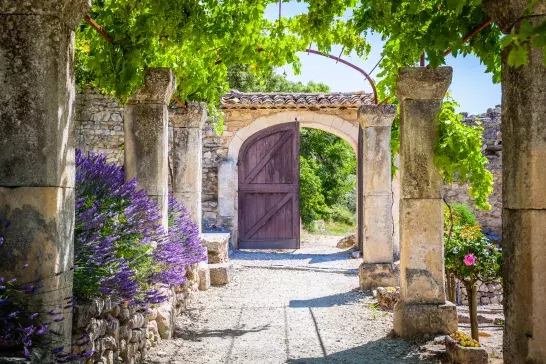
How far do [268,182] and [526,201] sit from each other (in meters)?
9.42

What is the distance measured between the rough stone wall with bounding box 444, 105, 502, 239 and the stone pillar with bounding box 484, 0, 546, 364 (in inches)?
397

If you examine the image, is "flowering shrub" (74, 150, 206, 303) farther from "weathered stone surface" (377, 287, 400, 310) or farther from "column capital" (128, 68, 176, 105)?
"weathered stone surface" (377, 287, 400, 310)

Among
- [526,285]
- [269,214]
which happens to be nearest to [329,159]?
[269,214]

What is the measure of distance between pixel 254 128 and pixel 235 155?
686mm

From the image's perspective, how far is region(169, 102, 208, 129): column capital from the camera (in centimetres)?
691

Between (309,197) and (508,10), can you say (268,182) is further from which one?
(508,10)

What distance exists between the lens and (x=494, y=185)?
1221 centimetres

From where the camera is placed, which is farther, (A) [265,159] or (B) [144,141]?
(A) [265,159]

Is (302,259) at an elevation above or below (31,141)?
below

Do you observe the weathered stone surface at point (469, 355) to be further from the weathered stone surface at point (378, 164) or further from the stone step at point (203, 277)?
the stone step at point (203, 277)

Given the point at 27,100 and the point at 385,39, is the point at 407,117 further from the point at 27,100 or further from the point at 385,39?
the point at 27,100

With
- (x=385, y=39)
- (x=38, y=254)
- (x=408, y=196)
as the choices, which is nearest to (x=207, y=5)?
(x=385, y=39)

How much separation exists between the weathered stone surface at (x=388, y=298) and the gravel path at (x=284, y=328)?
122 mm

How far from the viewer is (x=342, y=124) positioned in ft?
37.7
